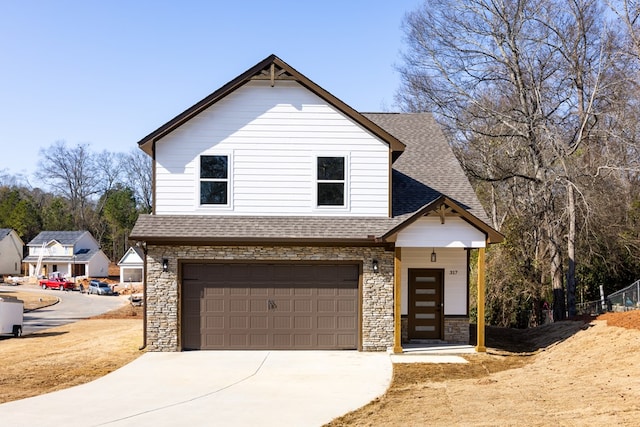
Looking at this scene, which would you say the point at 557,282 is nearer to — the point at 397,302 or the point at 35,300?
the point at 397,302

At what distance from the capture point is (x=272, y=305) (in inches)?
643

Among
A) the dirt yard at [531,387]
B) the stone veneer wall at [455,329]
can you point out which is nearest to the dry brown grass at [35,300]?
the stone veneer wall at [455,329]

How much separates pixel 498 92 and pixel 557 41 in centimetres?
370

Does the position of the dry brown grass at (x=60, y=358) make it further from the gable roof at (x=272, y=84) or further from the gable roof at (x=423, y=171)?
the gable roof at (x=423, y=171)

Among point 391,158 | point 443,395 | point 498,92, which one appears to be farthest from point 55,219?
point 443,395

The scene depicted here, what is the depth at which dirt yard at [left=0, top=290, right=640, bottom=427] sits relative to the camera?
Result: 30.1 ft

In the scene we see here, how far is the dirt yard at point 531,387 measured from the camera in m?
8.99

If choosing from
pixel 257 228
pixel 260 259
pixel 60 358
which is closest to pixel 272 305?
pixel 260 259

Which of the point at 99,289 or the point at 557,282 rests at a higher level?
the point at 557,282

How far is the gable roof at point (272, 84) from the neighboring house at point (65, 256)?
56.7 meters

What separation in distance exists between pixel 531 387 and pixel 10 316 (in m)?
19.1

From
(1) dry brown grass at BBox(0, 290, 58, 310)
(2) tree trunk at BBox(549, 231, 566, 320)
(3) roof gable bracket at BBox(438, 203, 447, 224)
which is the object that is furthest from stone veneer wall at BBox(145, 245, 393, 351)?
(1) dry brown grass at BBox(0, 290, 58, 310)

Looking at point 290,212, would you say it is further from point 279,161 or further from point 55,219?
point 55,219

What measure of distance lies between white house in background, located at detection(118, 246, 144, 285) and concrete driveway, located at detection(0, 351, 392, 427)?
47.2 m
